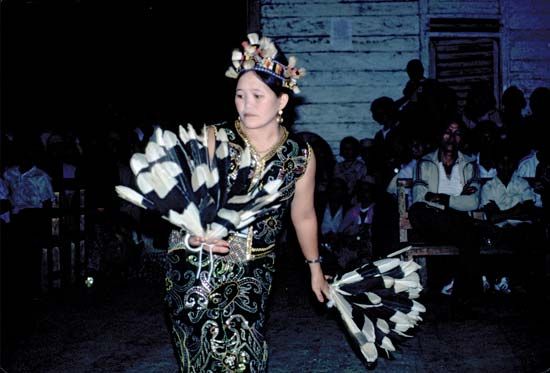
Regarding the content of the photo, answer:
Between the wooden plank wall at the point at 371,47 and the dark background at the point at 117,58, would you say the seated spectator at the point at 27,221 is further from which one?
the dark background at the point at 117,58

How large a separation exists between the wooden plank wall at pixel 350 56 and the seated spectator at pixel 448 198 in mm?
3146

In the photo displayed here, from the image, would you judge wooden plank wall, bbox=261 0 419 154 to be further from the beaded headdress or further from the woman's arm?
the beaded headdress

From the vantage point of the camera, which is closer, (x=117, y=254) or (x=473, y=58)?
(x=117, y=254)

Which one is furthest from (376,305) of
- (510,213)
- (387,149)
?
(387,149)

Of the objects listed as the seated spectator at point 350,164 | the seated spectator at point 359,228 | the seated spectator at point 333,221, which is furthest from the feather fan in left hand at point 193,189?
the seated spectator at point 350,164

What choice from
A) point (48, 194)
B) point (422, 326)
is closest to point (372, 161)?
point (422, 326)

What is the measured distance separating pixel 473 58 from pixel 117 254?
626 cm

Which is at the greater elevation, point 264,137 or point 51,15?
point 51,15

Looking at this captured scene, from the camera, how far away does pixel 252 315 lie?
356 cm

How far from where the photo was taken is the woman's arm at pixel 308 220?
3.82m

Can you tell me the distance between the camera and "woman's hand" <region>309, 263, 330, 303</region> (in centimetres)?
400

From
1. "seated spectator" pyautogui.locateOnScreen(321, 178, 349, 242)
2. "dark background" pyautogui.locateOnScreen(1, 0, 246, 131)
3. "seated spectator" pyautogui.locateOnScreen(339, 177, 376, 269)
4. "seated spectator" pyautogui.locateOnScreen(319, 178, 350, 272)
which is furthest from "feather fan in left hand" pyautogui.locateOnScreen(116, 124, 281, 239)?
"dark background" pyautogui.locateOnScreen(1, 0, 246, 131)

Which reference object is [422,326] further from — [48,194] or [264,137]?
[48,194]

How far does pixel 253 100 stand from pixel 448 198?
4.63 metres
